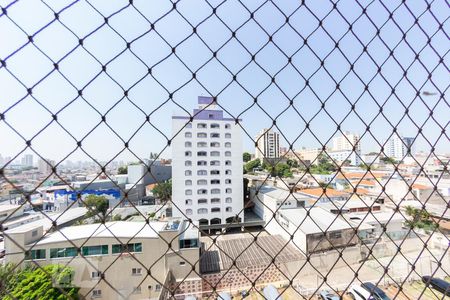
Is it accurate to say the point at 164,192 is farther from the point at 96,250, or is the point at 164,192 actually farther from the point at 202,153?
the point at 202,153

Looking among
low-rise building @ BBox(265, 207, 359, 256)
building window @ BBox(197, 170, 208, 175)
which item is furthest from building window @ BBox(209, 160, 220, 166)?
low-rise building @ BBox(265, 207, 359, 256)

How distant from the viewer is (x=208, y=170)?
29.0 feet

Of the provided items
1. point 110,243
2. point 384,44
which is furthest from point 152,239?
point 384,44

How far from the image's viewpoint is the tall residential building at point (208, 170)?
812 cm

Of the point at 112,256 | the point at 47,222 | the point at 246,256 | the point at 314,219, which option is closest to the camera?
the point at 112,256

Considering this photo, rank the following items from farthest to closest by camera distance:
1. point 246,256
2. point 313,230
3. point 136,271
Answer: point 246,256, point 313,230, point 136,271

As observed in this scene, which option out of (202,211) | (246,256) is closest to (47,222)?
(246,256)

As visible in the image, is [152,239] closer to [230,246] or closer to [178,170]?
[230,246]

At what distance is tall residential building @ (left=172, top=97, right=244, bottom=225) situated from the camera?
8.12 m

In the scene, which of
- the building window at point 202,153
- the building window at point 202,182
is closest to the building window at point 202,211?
the building window at point 202,182

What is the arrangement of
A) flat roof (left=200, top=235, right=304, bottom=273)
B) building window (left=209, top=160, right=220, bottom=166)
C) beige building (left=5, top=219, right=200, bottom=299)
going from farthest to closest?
building window (left=209, top=160, right=220, bottom=166), flat roof (left=200, top=235, right=304, bottom=273), beige building (left=5, top=219, right=200, bottom=299)

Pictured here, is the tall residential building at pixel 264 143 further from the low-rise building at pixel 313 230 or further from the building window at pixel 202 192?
the building window at pixel 202 192

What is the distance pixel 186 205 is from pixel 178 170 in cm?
149

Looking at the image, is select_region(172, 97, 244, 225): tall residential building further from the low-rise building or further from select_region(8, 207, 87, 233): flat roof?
select_region(8, 207, 87, 233): flat roof
